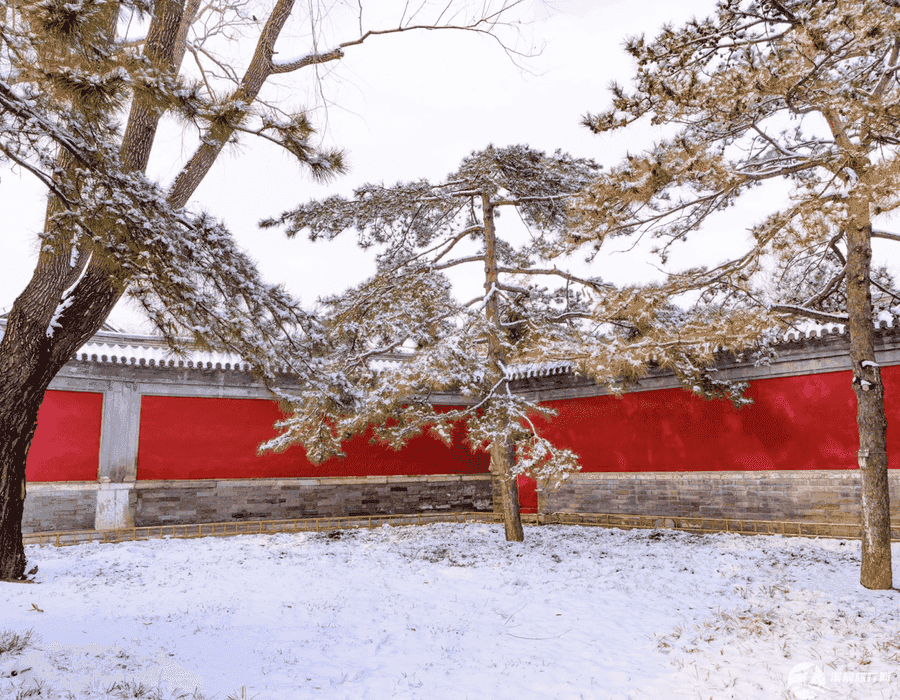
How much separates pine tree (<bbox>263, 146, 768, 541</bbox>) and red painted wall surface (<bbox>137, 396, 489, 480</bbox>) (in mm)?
3401

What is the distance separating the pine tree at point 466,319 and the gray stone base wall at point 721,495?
82.2 inches

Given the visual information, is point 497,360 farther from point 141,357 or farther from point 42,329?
point 141,357

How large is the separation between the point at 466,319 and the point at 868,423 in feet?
19.9

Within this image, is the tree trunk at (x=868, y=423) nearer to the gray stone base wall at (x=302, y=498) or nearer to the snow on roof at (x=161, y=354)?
the snow on roof at (x=161, y=354)

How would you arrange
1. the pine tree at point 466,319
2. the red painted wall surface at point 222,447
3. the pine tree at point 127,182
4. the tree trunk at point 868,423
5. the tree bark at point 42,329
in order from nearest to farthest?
1. the pine tree at point 127,182
2. the tree bark at point 42,329
3. the tree trunk at point 868,423
4. the pine tree at point 466,319
5. the red painted wall surface at point 222,447

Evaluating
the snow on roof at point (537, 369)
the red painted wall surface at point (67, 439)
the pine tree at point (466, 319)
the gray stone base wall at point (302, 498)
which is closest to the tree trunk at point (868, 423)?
the pine tree at point (466, 319)

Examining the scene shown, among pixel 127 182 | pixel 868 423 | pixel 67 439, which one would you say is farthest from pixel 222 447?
pixel 868 423

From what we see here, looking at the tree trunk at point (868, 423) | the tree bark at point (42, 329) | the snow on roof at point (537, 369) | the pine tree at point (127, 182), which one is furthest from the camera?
the snow on roof at point (537, 369)

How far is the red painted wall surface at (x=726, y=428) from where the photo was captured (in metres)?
10.4

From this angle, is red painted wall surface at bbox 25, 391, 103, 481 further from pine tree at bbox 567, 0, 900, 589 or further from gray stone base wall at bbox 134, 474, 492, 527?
pine tree at bbox 567, 0, 900, 589

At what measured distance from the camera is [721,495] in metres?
11.4

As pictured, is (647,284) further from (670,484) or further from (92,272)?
(670,484)

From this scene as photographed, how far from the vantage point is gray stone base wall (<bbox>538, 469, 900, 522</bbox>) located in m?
10.2

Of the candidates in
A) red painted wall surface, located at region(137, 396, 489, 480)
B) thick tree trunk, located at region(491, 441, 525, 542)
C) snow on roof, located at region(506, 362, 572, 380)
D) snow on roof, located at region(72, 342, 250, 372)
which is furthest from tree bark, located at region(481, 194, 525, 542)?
snow on roof, located at region(72, 342, 250, 372)
